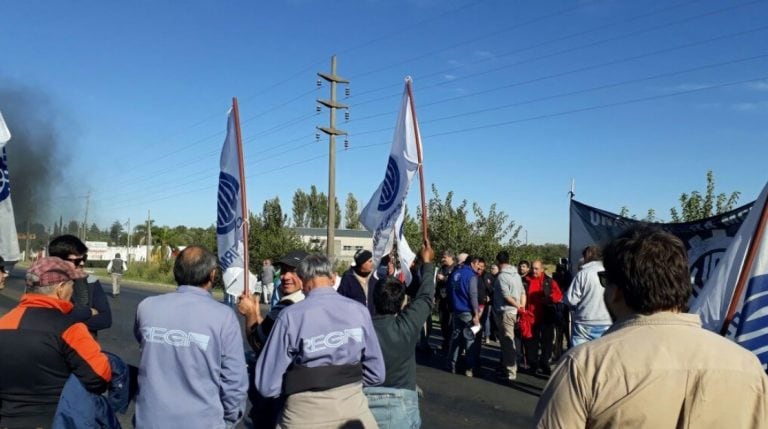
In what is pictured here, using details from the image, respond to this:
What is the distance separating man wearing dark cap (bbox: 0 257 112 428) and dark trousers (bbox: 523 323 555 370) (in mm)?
7281

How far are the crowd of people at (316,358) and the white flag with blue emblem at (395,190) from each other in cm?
223

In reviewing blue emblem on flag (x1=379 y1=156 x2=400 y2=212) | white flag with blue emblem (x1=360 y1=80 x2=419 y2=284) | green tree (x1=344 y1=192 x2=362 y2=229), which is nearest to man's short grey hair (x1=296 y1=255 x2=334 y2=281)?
white flag with blue emblem (x1=360 y1=80 x2=419 y2=284)

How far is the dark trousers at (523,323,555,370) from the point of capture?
9352 millimetres

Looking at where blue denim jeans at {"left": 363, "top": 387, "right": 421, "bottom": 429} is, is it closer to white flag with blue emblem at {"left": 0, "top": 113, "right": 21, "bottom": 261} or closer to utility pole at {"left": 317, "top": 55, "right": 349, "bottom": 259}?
white flag with blue emblem at {"left": 0, "top": 113, "right": 21, "bottom": 261}

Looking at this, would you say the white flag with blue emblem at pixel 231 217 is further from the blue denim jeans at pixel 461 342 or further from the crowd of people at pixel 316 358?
the blue denim jeans at pixel 461 342

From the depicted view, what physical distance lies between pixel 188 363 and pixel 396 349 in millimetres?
1156

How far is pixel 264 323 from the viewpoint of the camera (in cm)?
367

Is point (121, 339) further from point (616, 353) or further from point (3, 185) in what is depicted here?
point (616, 353)

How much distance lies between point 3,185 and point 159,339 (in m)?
2.17

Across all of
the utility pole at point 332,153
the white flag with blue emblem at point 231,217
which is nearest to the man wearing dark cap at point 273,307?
the white flag with blue emblem at point 231,217

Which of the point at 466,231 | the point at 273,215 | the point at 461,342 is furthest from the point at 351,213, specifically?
the point at 461,342

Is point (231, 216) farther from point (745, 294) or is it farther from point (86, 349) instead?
point (745, 294)

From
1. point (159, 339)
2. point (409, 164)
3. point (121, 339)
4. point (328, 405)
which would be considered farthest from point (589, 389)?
point (121, 339)

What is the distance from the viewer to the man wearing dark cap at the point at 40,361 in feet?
9.58
